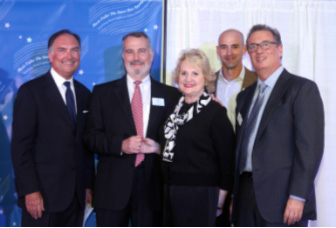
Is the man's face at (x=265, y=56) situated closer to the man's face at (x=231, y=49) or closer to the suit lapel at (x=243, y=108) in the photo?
the suit lapel at (x=243, y=108)

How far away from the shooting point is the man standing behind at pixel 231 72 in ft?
11.3

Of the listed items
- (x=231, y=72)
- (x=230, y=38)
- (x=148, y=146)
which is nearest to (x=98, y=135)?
(x=148, y=146)

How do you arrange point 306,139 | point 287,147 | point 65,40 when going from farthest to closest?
point 65,40 < point 287,147 < point 306,139

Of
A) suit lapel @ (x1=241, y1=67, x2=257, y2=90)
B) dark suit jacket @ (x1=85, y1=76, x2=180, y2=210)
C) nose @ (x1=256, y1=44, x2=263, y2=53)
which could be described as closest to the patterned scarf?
dark suit jacket @ (x1=85, y1=76, x2=180, y2=210)

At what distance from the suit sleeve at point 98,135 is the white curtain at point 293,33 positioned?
1091mm

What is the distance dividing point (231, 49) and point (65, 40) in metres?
1.54

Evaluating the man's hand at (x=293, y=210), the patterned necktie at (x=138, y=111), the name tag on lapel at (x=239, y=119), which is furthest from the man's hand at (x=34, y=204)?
the man's hand at (x=293, y=210)

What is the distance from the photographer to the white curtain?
3.61 meters

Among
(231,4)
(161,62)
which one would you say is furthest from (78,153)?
(231,4)

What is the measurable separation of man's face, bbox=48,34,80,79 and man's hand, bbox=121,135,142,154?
797 millimetres

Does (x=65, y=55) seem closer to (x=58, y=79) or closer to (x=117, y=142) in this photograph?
(x=58, y=79)

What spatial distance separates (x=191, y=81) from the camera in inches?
97.9

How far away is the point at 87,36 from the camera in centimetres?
352

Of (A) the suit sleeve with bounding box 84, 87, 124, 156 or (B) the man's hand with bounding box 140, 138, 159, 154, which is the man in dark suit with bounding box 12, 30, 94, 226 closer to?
(A) the suit sleeve with bounding box 84, 87, 124, 156
